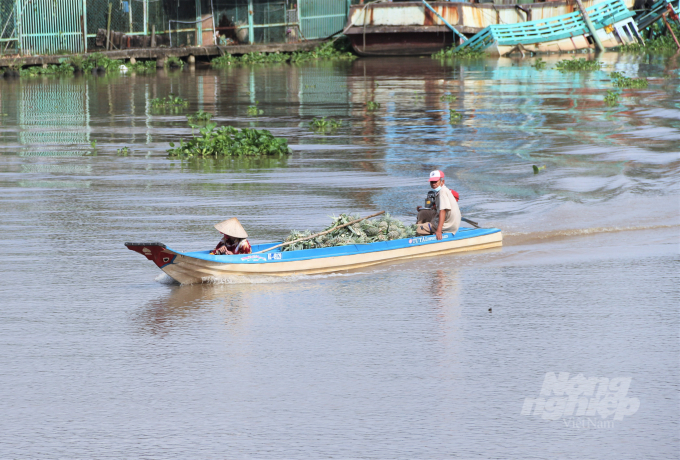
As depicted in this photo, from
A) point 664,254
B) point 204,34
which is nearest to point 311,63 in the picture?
point 204,34

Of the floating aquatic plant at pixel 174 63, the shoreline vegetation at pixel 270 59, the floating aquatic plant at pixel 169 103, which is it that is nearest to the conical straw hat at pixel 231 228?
the floating aquatic plant at pixel 169 103

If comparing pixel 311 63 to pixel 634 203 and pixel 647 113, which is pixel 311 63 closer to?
pixel 647 113

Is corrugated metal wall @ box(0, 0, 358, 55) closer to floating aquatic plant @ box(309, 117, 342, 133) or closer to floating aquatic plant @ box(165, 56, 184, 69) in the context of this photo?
floating aquatic plant @ box(165, 56, 184, 69)

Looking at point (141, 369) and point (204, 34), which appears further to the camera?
point (204, 34)

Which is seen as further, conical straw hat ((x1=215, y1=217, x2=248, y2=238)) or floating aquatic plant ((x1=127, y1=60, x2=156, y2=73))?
floating aquatic plant ((x1=127, y1=60, x2=156, y2=73))

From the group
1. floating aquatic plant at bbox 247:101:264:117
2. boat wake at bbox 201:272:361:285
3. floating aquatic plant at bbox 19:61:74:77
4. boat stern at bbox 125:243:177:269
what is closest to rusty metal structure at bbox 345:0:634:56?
floating aquatic plant at bbox 19:61:74:77

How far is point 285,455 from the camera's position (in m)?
5.62

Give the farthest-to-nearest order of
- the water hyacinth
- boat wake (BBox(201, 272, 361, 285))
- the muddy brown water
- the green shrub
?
1. the green shrub
2. the water hyacinth
3. boat wake (BBox(201, 272, 361, 285))
4. the muddy brown water

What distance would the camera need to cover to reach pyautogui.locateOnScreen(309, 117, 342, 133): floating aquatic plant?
20.3 meters

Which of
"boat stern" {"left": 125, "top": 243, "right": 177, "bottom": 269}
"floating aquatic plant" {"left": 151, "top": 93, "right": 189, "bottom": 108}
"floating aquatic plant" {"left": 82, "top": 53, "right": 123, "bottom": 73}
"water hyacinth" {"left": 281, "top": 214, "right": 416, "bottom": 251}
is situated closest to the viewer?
"boat stern" {"left": 125, "top": 243, "right": 177, "bottom": 269}

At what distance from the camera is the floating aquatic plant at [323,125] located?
798 inches

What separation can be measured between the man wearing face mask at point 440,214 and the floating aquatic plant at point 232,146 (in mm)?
6723

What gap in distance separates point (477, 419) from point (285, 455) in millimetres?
1364

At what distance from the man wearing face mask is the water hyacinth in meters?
0.17
